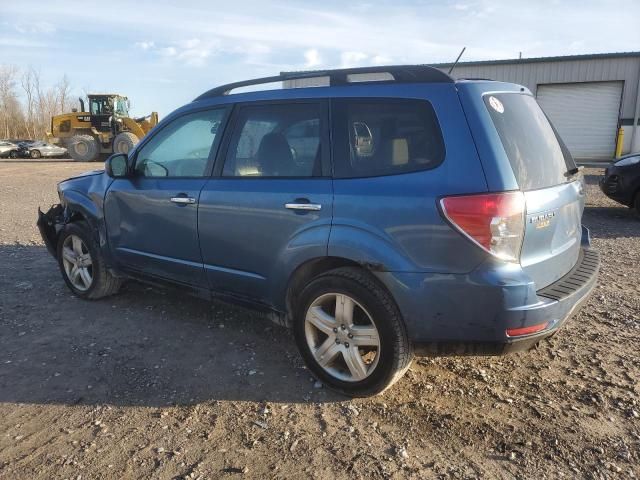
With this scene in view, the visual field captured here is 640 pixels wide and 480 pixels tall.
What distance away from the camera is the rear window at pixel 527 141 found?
2791 mm

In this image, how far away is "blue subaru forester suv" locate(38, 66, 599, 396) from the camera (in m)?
2.66

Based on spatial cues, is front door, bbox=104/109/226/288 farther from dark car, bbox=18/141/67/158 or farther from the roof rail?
dark car, bbox=18/141/67/158

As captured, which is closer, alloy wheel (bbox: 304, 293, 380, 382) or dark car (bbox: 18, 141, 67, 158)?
alloy wheel (bbox: 304, 293, 380, 382)

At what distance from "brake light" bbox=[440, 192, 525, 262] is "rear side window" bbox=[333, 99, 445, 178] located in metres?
0.30

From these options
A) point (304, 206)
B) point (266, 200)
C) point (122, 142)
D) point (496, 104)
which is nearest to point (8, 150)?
point (122, 142)

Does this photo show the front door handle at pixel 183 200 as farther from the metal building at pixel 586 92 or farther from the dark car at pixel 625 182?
the metal building at pixel 586 92

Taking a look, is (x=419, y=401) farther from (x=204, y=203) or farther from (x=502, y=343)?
(x=204, y=203)

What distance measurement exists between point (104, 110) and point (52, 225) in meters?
24.5

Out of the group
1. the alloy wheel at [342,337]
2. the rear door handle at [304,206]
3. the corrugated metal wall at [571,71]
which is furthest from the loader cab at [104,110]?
the alloy wheel at [342,337]

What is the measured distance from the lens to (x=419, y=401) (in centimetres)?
315

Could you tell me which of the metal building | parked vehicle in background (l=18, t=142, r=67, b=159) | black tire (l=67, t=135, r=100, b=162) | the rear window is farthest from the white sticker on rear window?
parked vehicle in background (l=18, t=142, r=67, b=159)

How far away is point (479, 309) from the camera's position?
2.65 m

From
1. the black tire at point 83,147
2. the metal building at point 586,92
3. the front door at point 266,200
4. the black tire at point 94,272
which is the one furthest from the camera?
the black tire at point 83,147

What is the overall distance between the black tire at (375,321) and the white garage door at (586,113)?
22.8 metres
